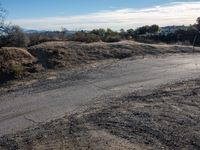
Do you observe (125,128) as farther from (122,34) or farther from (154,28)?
(154,28)

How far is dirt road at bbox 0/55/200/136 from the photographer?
1295 cm

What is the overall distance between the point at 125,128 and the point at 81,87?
6.25 m

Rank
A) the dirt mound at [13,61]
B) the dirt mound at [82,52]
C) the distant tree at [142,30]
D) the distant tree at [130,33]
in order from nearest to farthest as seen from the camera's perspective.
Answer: the dirt mound at [13,61] → the dirt mound at [82,52] → the distant tree at [130,33] → the distant tree at [142,30]

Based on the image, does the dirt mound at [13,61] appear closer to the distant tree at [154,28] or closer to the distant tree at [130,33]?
the distant tree at [130,33]

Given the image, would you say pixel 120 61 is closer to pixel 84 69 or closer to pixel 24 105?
pixel 84 69

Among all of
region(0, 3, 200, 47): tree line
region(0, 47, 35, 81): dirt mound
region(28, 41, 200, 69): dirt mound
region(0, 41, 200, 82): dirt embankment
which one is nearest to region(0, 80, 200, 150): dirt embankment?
region(0, 47, 35, 81): dirt mound

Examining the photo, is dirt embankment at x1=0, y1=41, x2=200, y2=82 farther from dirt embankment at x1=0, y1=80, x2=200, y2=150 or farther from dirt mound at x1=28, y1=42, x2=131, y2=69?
dirt embankment at x1=0, y1=80, x2=200, y2=150

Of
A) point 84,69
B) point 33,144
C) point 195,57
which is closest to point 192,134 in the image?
point 33,144

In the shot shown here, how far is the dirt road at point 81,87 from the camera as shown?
12.9m

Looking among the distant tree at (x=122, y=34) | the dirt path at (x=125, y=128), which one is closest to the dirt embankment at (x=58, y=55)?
the dirt path at (x=125, y=128)

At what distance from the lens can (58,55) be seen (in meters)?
23.4

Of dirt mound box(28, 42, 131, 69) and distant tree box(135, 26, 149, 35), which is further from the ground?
dirt mound box(28, 42, 131, 69)

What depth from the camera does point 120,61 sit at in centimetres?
2406

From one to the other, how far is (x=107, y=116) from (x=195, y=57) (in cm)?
1520
